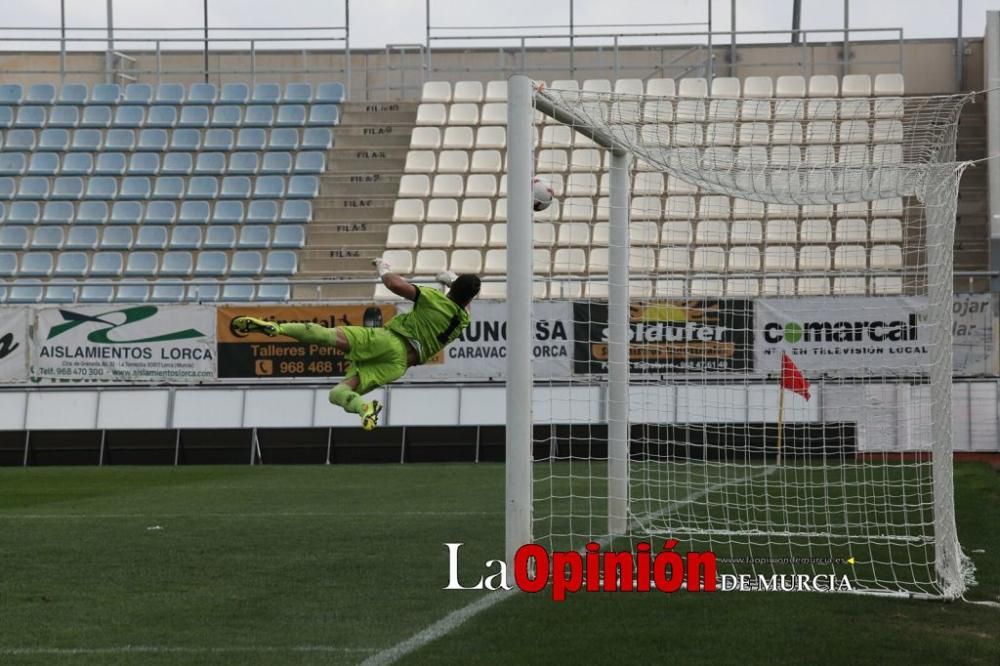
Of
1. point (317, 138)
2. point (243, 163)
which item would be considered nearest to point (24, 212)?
point (243, 163)

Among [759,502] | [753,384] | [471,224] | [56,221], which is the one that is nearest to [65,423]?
[56,221]

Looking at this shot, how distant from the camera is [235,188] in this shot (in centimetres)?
2834

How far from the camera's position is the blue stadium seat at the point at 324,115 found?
2969cm

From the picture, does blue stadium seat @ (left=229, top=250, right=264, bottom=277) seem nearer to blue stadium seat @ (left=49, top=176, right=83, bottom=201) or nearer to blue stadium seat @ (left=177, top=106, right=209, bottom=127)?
blue stadium seat @ (left=49, top=176, right=83, bottom=201)

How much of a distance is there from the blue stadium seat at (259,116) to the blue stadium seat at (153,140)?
5.61 feet

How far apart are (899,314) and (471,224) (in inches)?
345

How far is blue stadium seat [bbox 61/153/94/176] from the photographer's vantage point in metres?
29.0

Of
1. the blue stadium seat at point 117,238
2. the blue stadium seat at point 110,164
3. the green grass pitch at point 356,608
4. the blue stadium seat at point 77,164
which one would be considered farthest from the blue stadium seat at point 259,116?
the green grass pitch at point 356,608

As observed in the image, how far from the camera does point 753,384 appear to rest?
21812mm

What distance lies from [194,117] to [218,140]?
1.12 m

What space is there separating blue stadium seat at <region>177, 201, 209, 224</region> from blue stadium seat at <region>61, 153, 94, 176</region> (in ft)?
8.14

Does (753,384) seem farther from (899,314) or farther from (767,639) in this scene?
(767,639)

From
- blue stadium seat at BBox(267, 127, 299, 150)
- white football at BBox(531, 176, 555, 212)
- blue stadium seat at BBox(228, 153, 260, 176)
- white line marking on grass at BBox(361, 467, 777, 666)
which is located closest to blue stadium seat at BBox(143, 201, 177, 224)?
blue stadium seat at BBox(228, 153, 260, 176)

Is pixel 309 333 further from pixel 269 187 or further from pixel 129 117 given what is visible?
pixel 129 117
